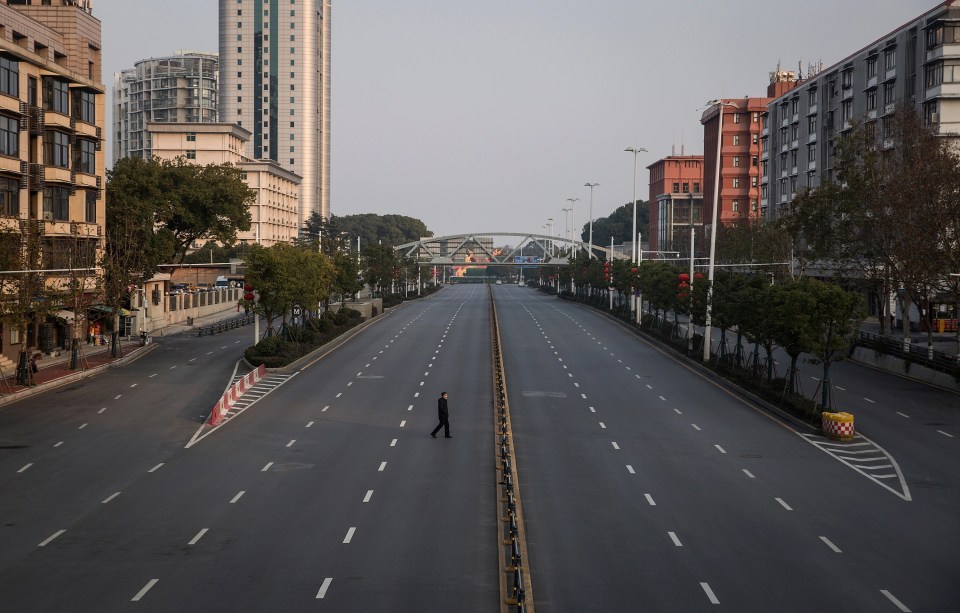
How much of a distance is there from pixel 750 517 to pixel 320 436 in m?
17.3

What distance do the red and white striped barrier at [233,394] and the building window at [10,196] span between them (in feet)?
56.8

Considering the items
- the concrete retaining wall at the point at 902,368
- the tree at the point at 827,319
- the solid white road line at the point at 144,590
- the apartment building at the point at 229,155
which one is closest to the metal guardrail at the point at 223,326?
the concrete retaining wall at the point at 902,368

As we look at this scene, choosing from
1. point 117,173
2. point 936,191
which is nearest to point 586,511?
point 936,191

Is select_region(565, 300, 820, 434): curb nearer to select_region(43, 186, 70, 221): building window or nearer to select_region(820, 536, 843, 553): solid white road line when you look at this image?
select_region(820, 536, 843, 553): solid white road line

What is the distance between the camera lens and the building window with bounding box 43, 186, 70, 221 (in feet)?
210

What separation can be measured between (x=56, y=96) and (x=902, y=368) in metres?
54.1

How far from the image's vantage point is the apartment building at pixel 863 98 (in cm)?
7800

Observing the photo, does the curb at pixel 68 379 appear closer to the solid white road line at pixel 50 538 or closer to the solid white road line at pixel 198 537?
the solid white road line at pixel 50 538

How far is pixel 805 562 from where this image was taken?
71.9ft

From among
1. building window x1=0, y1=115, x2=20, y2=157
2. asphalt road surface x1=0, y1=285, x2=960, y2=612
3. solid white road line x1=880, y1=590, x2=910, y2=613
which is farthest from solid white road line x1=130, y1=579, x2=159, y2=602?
building window x1=0, y1=115, x2=20, y2=157

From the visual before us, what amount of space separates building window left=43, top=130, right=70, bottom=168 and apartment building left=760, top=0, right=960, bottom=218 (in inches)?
2118

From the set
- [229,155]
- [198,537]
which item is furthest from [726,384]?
[229,155]

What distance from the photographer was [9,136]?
58.8 metres

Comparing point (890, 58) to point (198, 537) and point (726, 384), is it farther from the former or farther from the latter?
point (198, 537)
